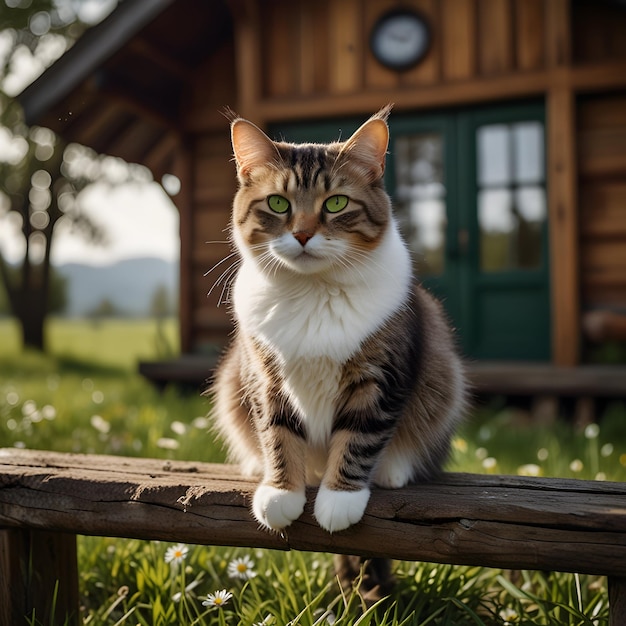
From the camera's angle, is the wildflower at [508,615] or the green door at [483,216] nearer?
the wildflower at [508,615]

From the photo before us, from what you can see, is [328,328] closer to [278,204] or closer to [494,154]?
[278,204]

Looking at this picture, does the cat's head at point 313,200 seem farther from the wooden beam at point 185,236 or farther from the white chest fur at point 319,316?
the wooden beam at point 185,236

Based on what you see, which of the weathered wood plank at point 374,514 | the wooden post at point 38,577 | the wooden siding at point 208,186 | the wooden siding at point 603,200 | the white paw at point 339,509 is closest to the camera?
the weathered wood plank at point 374,514

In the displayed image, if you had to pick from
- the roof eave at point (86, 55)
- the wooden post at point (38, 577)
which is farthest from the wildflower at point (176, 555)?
the roof eave at point (86, 55)

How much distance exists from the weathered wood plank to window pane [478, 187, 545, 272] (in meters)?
3.77

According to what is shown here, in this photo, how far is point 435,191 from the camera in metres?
5.68

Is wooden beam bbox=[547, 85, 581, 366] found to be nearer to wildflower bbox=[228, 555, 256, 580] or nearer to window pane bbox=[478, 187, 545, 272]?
window pane bbox=[478, 187, 545, 272]

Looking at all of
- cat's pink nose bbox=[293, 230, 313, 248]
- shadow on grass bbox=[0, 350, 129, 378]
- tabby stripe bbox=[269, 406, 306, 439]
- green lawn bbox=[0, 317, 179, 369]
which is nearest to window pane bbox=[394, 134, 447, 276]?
tabby stripe bbox=[269, 406, 306, 439]

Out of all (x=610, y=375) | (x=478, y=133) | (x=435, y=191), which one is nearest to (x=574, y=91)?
(x=478, y=133)

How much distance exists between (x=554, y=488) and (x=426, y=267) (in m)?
3.94

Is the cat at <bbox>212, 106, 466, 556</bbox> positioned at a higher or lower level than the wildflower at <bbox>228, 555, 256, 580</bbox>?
higher

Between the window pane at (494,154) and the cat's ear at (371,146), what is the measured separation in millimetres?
3859

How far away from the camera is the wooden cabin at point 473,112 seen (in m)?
5.23

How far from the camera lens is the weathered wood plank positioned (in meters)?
1.68
